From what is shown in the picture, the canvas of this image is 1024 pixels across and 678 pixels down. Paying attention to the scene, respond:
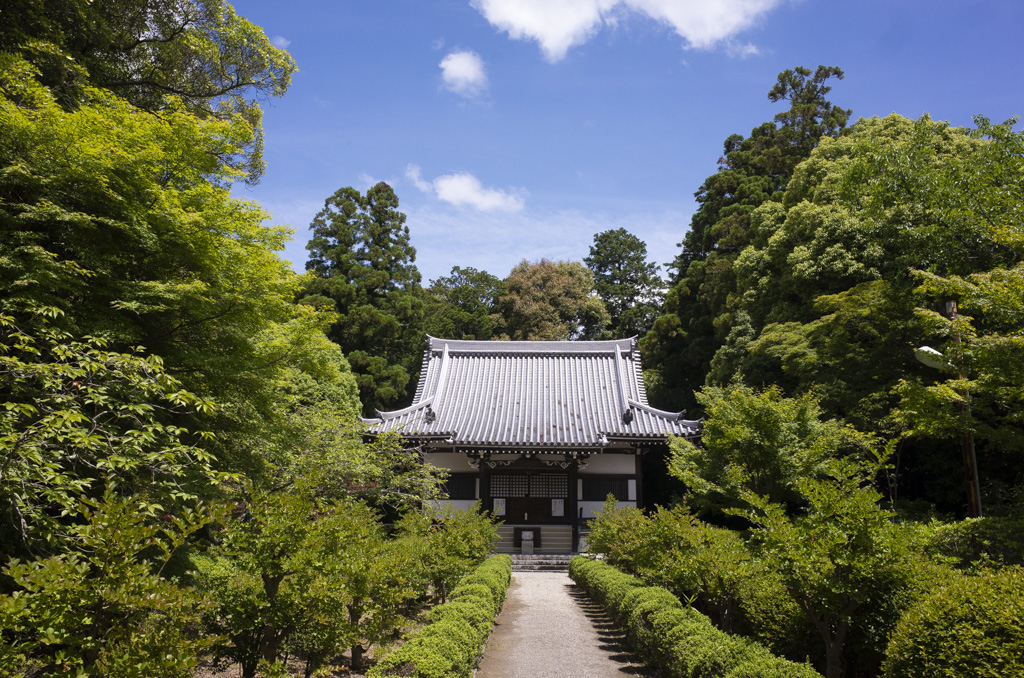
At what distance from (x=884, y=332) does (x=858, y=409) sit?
6.11ft

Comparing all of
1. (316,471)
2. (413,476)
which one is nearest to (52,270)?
(316,471)

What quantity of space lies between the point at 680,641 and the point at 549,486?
46.1 feet

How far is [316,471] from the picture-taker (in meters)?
5.64

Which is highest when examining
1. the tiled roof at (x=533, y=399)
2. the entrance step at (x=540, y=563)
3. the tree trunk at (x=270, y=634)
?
the tiled roof at (x=533, y=399)

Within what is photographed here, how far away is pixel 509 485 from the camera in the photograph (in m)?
20.4

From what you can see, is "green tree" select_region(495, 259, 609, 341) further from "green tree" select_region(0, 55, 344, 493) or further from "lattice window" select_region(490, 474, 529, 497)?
"green tree" select_region(0, 55, 344, 493)

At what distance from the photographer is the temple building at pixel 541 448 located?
19.4 meters

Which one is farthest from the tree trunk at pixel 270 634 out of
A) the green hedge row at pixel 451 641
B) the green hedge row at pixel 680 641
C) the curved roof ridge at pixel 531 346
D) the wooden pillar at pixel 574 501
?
the curved roof ridge at pixel 531 346

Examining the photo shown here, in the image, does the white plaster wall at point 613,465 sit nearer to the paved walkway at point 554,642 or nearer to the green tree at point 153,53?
the paved walkway at point 554,642

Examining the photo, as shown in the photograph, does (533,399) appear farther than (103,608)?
Yes

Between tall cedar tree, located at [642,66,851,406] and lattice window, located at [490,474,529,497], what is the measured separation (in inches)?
512

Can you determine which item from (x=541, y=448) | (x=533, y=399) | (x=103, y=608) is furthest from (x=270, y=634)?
(x=533, y=399)

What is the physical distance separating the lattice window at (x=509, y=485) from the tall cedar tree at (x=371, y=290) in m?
12.8

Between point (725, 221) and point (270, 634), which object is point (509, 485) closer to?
point (270, 634)
